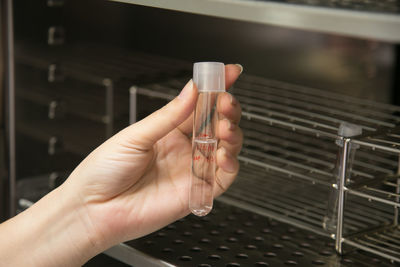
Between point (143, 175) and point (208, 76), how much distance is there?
254 mm

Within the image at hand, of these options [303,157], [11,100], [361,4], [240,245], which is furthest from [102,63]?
[361,4]

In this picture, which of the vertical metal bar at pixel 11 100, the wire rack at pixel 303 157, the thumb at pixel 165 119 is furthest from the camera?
the vertical metal bar at pixel 11 100

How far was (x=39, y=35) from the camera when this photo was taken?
1386mm

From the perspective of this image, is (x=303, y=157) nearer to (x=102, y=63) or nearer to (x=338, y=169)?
(x=338, y=169)

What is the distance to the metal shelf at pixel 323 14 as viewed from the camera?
65 centimetres

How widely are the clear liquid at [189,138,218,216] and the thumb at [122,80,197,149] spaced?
0.22 feet

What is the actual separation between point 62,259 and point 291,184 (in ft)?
1.84

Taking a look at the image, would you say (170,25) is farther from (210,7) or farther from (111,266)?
(210,7)

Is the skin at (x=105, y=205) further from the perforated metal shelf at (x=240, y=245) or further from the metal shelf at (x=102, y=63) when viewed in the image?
the metal shelf at (x=102, y=63)

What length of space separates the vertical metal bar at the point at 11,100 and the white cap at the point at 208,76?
512mm

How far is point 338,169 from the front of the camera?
41.8 inches

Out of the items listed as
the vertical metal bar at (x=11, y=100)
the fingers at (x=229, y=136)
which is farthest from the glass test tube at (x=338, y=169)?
the vertical metal bar at (x=11, y=100)

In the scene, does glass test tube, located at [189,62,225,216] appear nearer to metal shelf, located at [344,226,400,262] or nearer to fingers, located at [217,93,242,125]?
fingers, located at [217,93,242,125]

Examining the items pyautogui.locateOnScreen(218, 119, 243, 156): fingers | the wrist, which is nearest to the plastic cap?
pyautogui.locateOnScreen(218, 119, 243, 156): fingers
